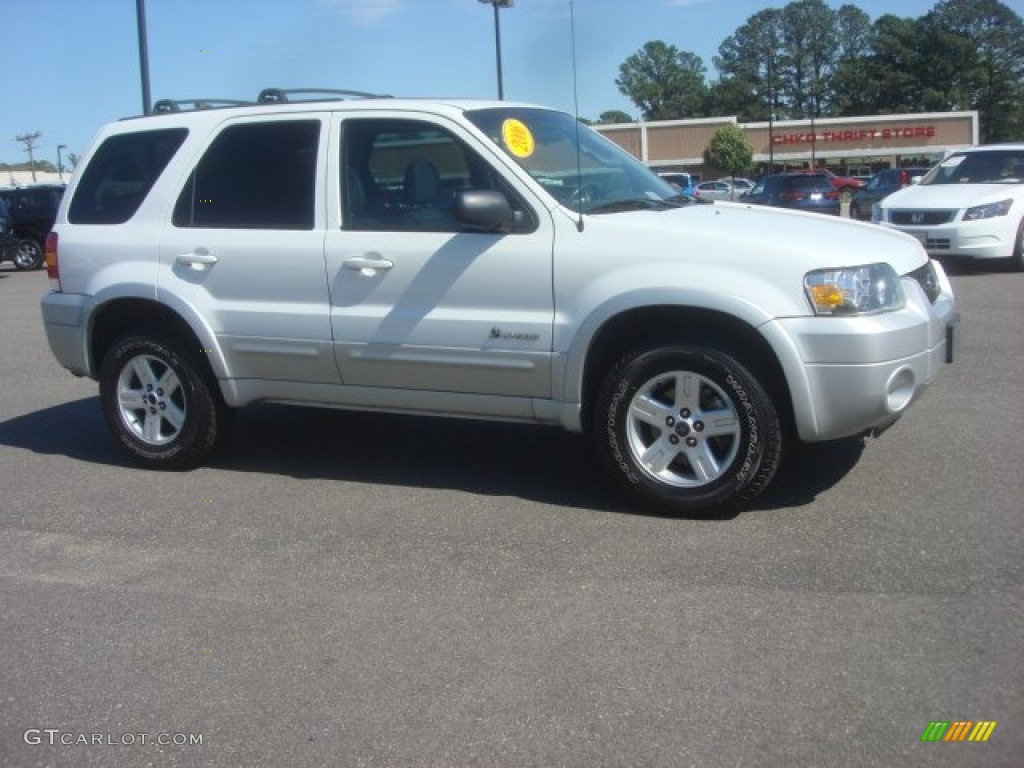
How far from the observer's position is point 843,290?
476cm

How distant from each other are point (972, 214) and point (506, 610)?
11.3 metres

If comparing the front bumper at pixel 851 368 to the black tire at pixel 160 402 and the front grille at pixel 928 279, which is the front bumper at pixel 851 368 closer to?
the front grille at pixel 928 279

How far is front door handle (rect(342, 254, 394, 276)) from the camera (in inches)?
218

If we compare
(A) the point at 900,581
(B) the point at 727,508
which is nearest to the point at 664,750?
(A) the point at 900,581

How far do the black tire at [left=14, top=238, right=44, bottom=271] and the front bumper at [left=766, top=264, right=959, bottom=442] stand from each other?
22.6 meters

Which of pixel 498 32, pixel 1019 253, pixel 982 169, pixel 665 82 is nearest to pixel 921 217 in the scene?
pixel 1019 253

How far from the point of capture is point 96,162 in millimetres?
6516

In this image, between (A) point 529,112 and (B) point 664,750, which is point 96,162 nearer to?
(A) point 529,112

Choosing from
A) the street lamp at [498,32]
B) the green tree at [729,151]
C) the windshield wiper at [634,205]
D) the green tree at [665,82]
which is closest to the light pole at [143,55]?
the street lamp at [498,32]

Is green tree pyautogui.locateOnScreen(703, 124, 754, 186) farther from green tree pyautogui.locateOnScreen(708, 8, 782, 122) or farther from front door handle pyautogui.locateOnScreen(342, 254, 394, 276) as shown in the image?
front door handle pyautogui.locateOnScreen(342, 254, 394, 276)

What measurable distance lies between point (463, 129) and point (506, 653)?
271 centimetres

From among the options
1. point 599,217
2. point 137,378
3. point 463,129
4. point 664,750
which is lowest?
point 664,750

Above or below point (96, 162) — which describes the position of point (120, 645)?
below

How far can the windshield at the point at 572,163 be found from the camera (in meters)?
5.42
